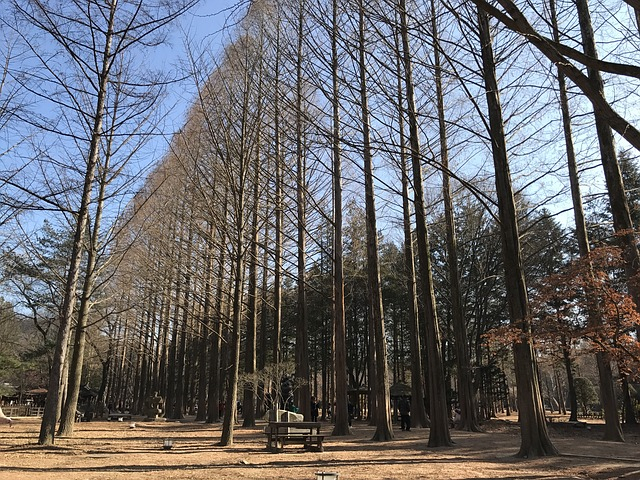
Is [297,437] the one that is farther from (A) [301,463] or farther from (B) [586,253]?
(B) [586,253]

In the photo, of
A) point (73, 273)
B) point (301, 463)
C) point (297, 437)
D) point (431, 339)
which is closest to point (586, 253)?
point (431, 339)

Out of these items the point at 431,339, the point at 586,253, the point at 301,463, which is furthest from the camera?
the point at 586,253

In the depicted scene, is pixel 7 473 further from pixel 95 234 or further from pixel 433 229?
pixel 433 229

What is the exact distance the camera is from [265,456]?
9.03 m

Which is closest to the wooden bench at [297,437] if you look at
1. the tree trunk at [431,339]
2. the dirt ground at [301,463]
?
the dirt ground at [301,463]

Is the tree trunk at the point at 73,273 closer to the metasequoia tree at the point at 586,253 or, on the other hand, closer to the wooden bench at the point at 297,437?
the wooden bench at the point at 297,437

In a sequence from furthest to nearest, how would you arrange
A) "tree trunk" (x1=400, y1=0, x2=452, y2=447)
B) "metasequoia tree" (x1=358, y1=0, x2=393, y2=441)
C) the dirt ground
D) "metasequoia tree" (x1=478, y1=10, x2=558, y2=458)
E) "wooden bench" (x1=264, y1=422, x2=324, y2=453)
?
"metasequoia tree" (x1=358, y1=0, x2=393, y2=441)
"tree trunk" (x1=400, y1=0, x2=452, y2=447)
"wooden bench" (x1=264, y1=422, x2=324, y2=453)
"metasequoia tree" (x1=478, y1=10, x2=558, y2=458)
the dirt ground

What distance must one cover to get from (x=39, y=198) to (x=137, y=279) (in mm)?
12784

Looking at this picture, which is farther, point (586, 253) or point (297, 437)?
point (586, 253)

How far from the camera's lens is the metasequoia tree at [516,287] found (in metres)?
7.68

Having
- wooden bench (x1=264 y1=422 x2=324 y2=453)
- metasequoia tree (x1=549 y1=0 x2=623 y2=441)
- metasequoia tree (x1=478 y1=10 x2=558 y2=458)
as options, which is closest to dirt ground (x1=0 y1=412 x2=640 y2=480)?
wooden bench (x1=264 y1=422 x2=324 y2=453)

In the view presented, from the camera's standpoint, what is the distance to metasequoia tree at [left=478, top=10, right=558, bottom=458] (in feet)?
25.2

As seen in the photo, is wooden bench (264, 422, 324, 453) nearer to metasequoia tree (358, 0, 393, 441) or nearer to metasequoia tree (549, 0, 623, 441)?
metasequoia tree (358, 0, 393, 441)

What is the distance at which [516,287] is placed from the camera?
8.30 meters
